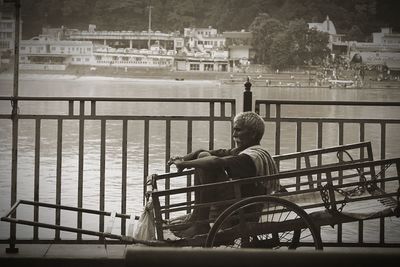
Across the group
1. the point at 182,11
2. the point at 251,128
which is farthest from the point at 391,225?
the point at 182,11

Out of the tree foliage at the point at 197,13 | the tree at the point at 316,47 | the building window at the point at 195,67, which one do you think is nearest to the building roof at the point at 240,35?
the tree foliage at the point at 197,13

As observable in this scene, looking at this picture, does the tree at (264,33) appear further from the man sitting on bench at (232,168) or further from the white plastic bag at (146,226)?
the white plastic bag at (146,226)

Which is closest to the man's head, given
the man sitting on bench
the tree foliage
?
the man sitting on bench

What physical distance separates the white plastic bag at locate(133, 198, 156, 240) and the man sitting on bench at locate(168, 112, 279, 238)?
0.12m

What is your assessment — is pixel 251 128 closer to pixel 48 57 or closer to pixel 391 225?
pixel 391 225

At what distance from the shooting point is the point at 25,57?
25719 millimetres

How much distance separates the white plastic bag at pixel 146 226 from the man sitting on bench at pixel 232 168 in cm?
12

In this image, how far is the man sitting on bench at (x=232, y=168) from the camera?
2.74 m

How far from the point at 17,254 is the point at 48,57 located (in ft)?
75.0

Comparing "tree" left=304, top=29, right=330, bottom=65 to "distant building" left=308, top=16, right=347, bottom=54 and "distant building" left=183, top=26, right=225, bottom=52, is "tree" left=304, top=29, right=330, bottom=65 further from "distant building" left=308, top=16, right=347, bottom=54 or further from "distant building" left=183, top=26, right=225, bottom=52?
"distant building" left=183, top=26, right=225, bottom=52

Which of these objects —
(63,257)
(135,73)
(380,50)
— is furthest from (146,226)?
(135,73)

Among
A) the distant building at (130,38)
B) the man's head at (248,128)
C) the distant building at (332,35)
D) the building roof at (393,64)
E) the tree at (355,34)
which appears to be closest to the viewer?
the man's head at (248,128)

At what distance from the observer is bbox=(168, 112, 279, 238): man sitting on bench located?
274 centimetres

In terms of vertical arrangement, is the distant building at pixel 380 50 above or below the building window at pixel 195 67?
above
